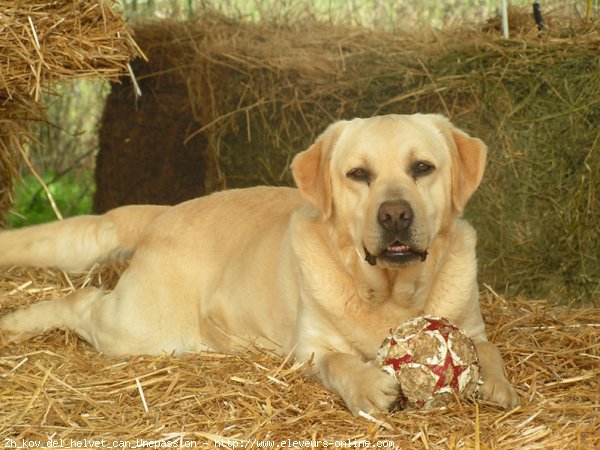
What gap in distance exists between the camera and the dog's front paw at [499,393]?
313 centimetres

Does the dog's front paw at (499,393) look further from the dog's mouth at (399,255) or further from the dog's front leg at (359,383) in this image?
→ the dog's mouth at (399,255)

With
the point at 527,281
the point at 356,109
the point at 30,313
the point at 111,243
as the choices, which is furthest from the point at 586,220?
the point at 30,313

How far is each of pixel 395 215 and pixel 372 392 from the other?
1.96 feet

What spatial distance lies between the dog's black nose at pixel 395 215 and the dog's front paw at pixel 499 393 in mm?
600

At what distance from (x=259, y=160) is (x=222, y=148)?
309mm

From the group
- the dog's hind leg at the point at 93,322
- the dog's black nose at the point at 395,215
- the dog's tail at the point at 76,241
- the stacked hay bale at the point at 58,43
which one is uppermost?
the stacked hay bale at the point at 58,43

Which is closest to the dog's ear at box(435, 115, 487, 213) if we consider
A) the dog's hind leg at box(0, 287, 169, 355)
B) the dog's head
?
the dog's head

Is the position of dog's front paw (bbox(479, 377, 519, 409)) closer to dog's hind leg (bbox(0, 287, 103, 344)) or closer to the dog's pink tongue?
the dog's pink tongue

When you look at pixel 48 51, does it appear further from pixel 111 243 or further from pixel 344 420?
pixel 344 420

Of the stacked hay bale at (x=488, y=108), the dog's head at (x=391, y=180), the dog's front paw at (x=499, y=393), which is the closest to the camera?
the dog's front paw at (x=499, y=393)

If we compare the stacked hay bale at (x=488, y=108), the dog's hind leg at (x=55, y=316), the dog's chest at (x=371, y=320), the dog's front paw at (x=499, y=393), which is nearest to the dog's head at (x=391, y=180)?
the dog's chest at (x=371, y=320)

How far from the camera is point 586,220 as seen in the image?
5160 mm

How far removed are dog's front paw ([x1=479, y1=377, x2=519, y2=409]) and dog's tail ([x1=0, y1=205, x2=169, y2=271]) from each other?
187 centimetres

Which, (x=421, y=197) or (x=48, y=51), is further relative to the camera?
(x=48, y=51)
